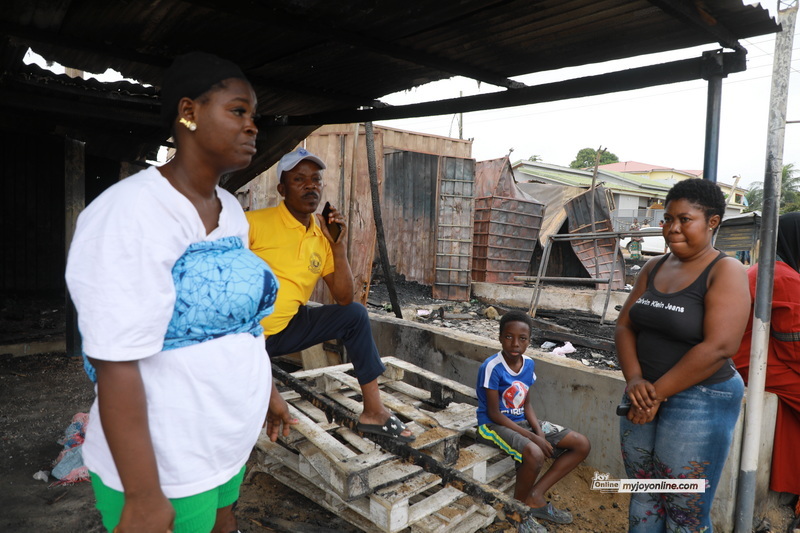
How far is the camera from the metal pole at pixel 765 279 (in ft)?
7.69

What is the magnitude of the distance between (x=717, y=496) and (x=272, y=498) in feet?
8.80

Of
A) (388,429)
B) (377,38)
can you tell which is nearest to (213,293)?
(388,429)

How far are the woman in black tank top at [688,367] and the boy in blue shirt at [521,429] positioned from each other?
0.75 m

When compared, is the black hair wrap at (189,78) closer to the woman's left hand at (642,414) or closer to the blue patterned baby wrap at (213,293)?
the blue patterned baby wrap at (213,293)

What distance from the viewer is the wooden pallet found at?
2484mm

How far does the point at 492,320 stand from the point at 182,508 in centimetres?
802

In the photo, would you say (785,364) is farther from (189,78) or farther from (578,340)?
(578,340)

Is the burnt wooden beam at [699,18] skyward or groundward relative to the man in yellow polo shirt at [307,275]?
skyward

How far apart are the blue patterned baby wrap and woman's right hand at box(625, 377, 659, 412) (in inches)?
67.1

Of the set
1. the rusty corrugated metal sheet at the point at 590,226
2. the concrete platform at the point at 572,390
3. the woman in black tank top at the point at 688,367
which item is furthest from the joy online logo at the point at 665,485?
the rusty corrugated metal sheet at the point at 590,226

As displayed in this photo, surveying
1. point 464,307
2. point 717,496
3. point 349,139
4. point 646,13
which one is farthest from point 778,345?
point 464,307

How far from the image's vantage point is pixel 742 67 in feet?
7.16

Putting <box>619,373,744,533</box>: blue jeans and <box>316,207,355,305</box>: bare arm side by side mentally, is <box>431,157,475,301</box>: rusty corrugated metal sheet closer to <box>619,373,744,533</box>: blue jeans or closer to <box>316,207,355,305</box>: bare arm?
<box>316,207,355,305</box>: bare arm

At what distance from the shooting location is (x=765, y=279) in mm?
2438
